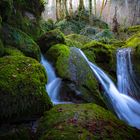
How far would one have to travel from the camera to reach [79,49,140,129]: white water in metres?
6.29

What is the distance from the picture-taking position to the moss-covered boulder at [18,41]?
704 cm

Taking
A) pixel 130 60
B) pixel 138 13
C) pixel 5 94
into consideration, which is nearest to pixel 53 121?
pixel 5 94

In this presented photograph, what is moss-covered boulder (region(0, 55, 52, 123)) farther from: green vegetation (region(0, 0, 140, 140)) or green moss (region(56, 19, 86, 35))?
green moss (region(56, 19, 86, 35))

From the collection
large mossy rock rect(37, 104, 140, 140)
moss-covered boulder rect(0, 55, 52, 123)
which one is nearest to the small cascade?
large mossy rock rect(37, 104, 140, 140)

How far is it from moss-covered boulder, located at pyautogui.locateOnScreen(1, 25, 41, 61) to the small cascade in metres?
2.66

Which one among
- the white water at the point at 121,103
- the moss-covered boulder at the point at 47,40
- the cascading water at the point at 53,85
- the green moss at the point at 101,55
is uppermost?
the moss-covered boulder at the point at 47,40

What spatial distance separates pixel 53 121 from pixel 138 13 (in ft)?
62.0

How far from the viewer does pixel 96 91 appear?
6551 millimetres

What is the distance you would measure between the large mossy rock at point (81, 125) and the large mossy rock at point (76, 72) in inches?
57.9

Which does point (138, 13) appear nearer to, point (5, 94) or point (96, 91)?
point (96, 91)

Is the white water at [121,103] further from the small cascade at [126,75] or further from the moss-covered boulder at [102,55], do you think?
the moss-covered boulder at [102,55]

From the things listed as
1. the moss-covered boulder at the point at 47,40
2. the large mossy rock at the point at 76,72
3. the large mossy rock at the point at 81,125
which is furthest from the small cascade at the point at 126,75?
the large mossy rock at the point at 81,125

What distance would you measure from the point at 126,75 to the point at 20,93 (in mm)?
4826

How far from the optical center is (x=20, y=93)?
4.48 metres
